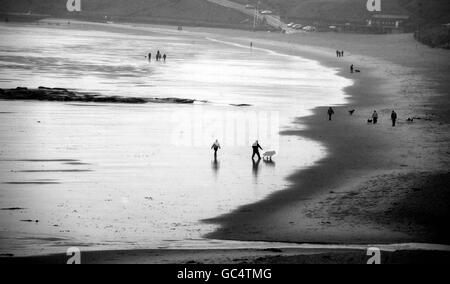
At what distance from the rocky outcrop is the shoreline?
354 inches

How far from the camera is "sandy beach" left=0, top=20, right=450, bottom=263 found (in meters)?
18.3

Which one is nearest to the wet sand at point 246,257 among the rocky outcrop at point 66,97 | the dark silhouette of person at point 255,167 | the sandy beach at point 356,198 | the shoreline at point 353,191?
the sandy beach at point 356,198

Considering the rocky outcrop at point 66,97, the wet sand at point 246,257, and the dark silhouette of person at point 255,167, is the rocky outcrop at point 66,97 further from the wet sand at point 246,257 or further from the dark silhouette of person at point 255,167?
the wet sand at point 246,257

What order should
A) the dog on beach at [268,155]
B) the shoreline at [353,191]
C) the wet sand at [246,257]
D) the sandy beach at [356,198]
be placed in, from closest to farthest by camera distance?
1. the wet sand at [246,257]
2. the sandy beach at [356,198]
3. the shoreline at [353,191]
4. the dog on beach at [268,155]

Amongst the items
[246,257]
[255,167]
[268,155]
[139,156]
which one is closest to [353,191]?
[255,167]

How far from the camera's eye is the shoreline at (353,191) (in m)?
20.7

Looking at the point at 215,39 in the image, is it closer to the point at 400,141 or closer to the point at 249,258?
the point at 400,141

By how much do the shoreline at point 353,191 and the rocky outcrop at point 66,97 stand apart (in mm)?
8994

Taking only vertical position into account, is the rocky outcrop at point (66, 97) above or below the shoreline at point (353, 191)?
above

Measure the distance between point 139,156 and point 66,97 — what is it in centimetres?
1712

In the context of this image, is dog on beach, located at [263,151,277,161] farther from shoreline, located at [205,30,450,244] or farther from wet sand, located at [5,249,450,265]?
wet sand, located at [5,249,450,265]

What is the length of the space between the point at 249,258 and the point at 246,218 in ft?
15.5

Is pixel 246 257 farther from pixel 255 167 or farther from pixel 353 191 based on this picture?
pixel 255 167
